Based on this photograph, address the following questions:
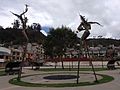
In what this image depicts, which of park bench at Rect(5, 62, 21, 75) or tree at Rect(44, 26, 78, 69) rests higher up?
tree at Rect(44, 26, 78, 69)

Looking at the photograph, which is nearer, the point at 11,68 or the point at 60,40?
the point at 11,68

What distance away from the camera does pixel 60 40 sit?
61.2 meters

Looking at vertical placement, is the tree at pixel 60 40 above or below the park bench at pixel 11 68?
above

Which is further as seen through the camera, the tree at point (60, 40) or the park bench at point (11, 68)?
the tree at point (60, 40)

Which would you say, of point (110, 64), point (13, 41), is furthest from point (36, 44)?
point (110, 64)

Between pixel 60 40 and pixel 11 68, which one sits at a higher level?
pixel 60 40

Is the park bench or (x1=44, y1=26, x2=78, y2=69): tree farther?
→ (x1=44, y1=26, x2=78, y2=69): tree

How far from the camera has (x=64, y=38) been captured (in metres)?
60.8

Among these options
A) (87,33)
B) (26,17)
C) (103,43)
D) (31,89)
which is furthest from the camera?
(103,43)

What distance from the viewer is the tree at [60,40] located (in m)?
59.3

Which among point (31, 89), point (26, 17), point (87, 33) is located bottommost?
point (31, 89)

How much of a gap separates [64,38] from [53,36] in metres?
4.83

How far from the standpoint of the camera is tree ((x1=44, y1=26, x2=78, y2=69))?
195ft

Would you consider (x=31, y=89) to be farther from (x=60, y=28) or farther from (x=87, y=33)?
(x=60, y=28)
